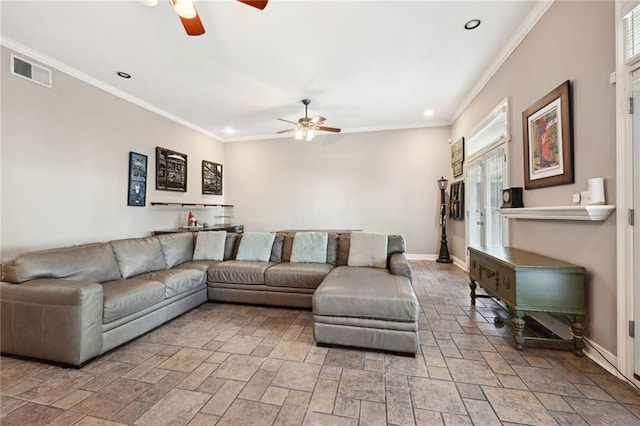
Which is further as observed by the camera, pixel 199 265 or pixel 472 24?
pixel 199 265

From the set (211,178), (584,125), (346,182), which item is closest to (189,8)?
(584,125)

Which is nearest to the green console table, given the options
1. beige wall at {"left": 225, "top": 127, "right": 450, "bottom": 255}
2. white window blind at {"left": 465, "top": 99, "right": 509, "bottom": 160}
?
white window blind at {"left": 465, "top": 99, "right": 509, "bottom": 160}

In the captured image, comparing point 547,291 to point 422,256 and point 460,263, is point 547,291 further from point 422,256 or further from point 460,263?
point 422,256

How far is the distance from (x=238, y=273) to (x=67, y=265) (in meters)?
1.63

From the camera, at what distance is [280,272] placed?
315 centimetres

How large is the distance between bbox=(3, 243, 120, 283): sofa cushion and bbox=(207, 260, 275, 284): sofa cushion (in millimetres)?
1023

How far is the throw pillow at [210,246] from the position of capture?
3748mm

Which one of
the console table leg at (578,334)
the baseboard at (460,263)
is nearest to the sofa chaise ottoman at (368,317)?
the console table leg at (578,334)

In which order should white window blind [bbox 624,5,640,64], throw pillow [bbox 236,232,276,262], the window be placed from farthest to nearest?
throw pillow [bbox 236,232,276,262] → the window → white window blind [bbox 624,5,640,64]

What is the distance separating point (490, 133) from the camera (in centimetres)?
392

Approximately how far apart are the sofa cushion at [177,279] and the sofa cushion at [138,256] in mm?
126

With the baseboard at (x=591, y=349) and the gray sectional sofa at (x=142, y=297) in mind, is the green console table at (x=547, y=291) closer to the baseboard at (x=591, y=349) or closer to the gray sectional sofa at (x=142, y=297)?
the baseboard at (x=591, y=349)

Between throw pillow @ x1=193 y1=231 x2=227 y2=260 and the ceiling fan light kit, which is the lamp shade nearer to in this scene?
throw pillow @ x1=193 y1=231 x2=227 y2=260

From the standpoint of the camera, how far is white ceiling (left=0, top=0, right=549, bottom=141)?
2.49 m
